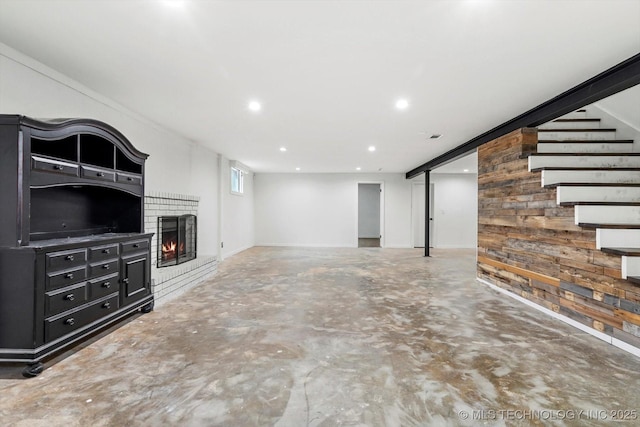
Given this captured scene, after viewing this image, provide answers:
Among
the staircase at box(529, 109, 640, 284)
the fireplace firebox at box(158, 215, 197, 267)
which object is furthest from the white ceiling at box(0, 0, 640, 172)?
the fireplace firebox at box(158, 215, 197, 267)

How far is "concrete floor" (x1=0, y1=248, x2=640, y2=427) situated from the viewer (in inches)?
67.3

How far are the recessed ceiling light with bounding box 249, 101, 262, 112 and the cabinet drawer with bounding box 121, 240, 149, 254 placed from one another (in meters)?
2.02

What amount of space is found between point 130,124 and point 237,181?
A: 4.38m

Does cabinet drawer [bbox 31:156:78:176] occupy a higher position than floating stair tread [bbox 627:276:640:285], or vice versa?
cabinet drawer [bbox 31:156:78:176]

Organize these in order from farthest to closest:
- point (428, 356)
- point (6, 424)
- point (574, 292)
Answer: point (574, 292), point (428, 356), point (6, 424)

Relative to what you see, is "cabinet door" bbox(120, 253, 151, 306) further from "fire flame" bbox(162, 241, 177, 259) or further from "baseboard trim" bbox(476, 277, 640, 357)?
"baseboard trim" bbox(476, 277, 640, 357)

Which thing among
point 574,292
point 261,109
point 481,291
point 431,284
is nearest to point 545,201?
point 574,292

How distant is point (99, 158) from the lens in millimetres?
3221

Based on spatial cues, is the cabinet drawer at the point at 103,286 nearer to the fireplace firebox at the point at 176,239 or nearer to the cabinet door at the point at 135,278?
the cabinet door at the point at 135,278

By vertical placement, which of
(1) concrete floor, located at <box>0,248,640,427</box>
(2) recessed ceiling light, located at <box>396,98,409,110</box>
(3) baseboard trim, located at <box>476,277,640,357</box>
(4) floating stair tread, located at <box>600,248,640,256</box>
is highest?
(2) recessed ceiling light, located at <box>396,98,409,110</box>

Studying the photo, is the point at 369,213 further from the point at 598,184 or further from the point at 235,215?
the point at 598,184

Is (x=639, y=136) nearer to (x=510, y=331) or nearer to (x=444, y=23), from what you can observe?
(x=510, y=331)

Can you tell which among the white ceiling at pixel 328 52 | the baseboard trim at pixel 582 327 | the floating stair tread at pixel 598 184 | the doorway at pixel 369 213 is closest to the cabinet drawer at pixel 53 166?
the white ceiling at pixel 328 52

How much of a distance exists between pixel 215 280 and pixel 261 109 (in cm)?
292
